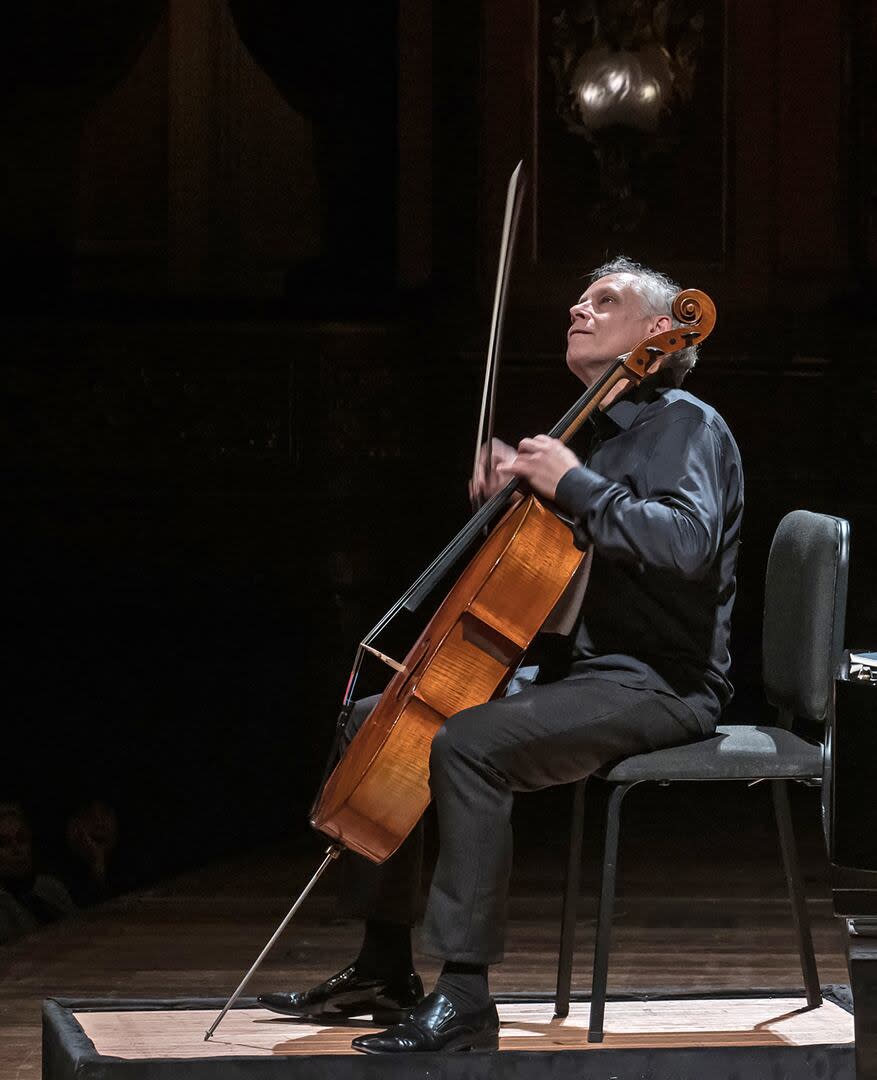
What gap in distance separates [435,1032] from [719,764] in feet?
1.70

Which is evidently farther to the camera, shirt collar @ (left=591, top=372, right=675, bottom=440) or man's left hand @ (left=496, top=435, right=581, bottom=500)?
shirt collar @ (left=591, top=372, right=675, bottom=440)

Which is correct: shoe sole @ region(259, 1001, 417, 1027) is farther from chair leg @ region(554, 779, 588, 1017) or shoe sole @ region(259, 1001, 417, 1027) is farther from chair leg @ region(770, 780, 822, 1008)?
chair leg @ region(770, 780, 822, 1008)

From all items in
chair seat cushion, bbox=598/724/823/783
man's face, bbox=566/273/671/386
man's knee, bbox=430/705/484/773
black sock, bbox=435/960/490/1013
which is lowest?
black sock, bbox=435/960/490/1013

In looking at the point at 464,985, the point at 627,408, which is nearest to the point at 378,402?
the point at 627,408

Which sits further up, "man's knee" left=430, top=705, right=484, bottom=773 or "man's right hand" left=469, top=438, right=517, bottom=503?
"man's right hand" left=469, top=438, right=517, bottom=503

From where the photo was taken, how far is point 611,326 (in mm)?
2488

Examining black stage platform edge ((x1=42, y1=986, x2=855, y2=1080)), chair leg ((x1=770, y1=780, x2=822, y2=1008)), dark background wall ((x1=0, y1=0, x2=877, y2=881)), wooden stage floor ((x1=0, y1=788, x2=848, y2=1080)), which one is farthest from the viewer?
dark background wall ((x1=0, y1=0, x2=877, y2=881))

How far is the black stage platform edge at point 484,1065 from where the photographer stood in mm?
2209

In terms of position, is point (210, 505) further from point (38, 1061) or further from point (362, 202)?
point (38, 1061)

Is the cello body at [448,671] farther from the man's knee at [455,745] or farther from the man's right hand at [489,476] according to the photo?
the man's right hand at [489,476]

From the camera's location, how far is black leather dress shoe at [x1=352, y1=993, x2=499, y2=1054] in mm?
2238

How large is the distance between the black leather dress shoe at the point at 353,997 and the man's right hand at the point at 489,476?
700 millimetres

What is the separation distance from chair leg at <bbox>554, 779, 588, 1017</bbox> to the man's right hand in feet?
1.41

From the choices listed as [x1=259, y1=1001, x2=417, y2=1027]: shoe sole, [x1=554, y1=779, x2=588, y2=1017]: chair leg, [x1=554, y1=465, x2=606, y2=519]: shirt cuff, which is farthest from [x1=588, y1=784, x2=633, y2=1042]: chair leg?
[x1=554, y1=465, x2=606, y2=519]: shirt cuff
